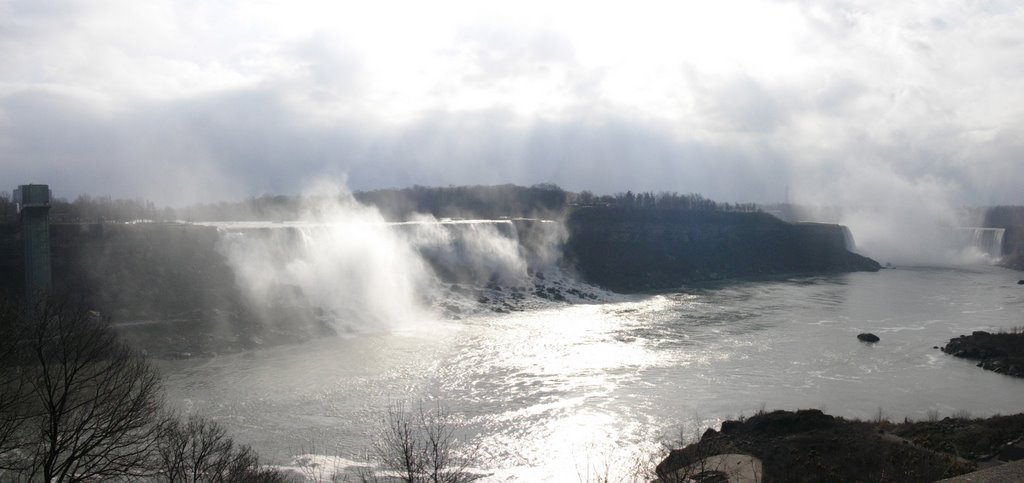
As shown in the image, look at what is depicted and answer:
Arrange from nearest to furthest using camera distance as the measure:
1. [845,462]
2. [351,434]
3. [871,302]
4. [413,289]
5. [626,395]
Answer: [845,462]
[351,434]
[626,395]
[413,289]
[871,302]

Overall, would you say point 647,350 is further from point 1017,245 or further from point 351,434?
point 1017,245

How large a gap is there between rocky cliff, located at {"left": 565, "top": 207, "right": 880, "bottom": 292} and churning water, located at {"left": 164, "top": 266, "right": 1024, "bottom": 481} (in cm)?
1773

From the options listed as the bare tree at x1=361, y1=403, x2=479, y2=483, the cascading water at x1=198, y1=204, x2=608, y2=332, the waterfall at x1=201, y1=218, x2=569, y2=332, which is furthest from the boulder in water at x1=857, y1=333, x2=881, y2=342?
the bare tree at x1=361, y1=403, x2=479, y2=483

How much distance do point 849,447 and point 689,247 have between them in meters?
53.1

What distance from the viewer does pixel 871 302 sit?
43.1 m

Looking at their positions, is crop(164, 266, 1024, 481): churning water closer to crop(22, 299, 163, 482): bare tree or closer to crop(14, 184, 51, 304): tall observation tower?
crop(22, 299, 163, 482): bare tree

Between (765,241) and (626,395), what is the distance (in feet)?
193

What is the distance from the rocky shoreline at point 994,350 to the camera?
23.5 meters

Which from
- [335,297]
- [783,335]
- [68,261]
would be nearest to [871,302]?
[783,335]

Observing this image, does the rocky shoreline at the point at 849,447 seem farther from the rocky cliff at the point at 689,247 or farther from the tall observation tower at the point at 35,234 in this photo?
the rocky cliff at the point at 689,247

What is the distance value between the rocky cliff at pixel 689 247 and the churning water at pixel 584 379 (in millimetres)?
17730

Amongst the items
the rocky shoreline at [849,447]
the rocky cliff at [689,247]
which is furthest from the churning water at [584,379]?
the rocky cliff at [689,247]

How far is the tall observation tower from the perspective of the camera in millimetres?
27062

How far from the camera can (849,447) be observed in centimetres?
1410
